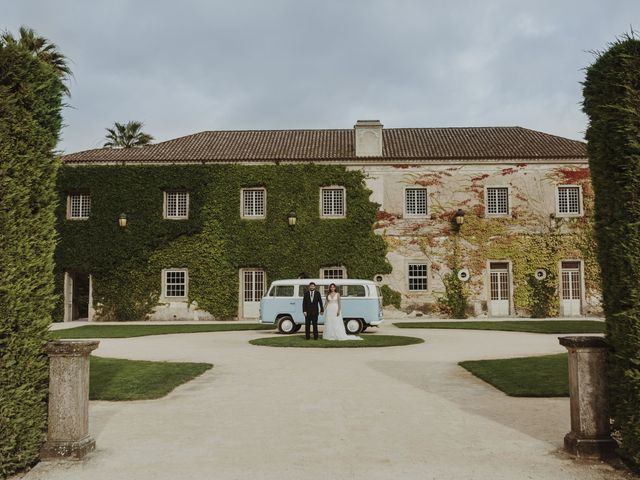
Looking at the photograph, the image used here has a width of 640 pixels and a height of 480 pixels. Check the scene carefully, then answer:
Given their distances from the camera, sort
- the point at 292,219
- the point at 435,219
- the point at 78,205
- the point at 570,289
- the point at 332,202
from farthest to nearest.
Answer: the point at 78,205
the point at 332,202
the point at 435,219
the point at 570,289
the point at 292,219

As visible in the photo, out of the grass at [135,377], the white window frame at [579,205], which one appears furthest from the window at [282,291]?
the white window frame at [579,205]

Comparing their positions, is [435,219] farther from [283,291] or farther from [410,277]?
[283,291]

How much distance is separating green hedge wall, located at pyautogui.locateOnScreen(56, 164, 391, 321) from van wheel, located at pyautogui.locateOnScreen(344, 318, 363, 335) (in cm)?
792

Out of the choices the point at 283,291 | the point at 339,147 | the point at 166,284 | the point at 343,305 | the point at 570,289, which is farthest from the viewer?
the point at 339,147

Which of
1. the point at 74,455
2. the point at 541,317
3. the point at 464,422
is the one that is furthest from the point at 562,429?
the point at 541,317

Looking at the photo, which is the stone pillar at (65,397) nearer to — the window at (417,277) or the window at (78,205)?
the window at (417,277)

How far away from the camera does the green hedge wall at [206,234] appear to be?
2608 cm

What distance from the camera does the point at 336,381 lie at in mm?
8656

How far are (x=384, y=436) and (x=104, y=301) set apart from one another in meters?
23.1

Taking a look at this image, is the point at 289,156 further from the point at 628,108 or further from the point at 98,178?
the point at 628,108

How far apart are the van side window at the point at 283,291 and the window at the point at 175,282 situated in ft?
29.4

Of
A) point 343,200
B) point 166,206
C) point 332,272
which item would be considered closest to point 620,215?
point 332,272

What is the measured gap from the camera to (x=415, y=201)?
26.8 m

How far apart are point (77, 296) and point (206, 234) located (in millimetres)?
7083
